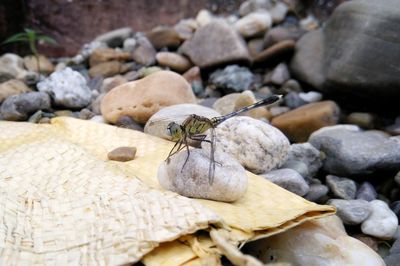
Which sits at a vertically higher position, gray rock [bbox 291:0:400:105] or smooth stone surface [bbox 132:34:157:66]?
gray rock [bbox 291:0:400:105]

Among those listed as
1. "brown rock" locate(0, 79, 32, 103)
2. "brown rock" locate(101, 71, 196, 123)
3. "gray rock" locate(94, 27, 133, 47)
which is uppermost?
"brown rock" locate(101, 71, 196, 123)

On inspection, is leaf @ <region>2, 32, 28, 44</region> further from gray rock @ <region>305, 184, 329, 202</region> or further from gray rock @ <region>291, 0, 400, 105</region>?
gray rock @ <region>305, 184, 329, 202</region>

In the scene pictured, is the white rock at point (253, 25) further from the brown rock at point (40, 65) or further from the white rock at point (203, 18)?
the brown rock at point (40, 65)

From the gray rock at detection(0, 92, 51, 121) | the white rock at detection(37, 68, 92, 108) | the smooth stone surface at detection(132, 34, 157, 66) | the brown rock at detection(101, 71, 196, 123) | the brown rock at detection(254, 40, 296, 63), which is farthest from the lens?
the smooth stone surface at detection(132, 34, 157, 66)

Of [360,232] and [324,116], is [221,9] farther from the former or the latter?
[360,232]

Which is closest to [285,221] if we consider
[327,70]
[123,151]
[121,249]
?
[121,249]

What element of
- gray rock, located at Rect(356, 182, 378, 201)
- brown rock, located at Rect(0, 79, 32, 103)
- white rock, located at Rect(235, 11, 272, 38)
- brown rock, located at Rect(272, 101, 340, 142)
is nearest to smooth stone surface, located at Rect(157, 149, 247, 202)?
gray rock, located at Rect(356, 182, 378, 201)
